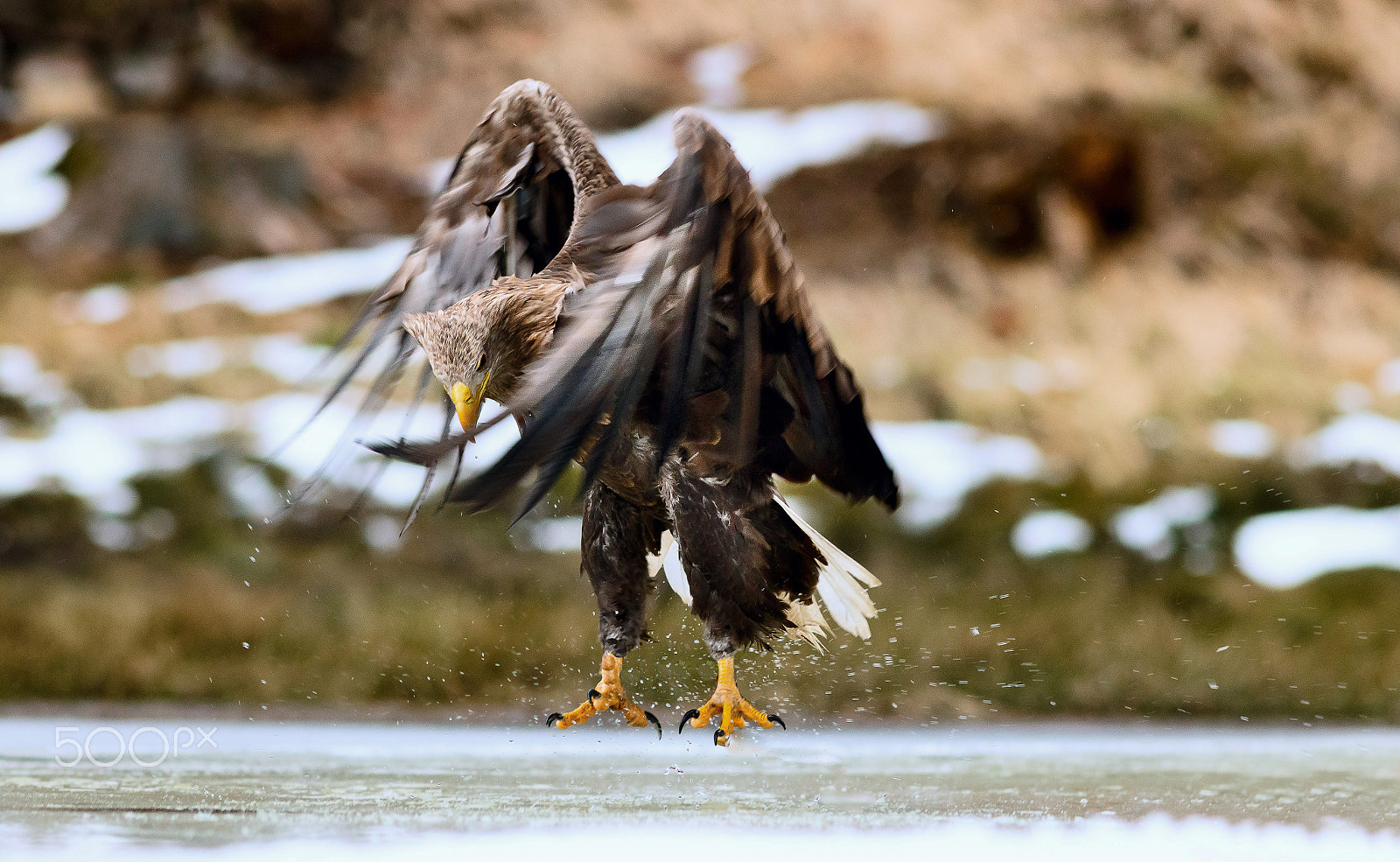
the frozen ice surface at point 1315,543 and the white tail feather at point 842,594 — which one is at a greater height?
the frozen ice surface at point 1315,543

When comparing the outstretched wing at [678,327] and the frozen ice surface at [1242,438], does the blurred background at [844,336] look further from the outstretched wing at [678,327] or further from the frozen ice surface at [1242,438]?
the outstretched wing at [678,327]

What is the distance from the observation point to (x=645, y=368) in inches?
67.9

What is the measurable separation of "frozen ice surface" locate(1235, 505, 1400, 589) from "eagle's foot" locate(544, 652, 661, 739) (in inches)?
107

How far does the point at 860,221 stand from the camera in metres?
6.17

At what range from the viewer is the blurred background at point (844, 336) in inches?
152

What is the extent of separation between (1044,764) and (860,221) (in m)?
4.17

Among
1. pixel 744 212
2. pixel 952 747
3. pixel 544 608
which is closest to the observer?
pixel 744 212

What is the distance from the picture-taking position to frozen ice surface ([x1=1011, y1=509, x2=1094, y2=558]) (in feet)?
13.8

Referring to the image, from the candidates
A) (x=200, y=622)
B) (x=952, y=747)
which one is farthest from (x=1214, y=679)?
(x=200, y=622)

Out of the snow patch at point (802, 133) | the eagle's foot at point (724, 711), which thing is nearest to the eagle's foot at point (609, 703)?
the eagle's foot at point (724, 711)

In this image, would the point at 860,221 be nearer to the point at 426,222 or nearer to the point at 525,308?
the point at 426,222

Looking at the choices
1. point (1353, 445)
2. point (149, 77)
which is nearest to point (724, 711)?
point (1353, 445)
